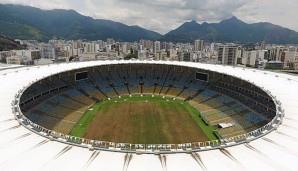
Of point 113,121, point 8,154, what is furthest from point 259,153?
point 113,121

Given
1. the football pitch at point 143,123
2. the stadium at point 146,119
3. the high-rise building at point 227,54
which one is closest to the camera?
the stadium at point 146,119

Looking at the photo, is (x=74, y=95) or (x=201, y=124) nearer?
(x=201, y=124)

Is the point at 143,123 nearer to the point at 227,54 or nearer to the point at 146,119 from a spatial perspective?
the point at 146,119

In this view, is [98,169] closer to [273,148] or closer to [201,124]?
[273,148]

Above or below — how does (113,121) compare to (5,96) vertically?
below

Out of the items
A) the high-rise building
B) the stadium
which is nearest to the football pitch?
the stadium

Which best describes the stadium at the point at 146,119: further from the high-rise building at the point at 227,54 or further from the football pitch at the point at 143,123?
the high-rise building at the point at 227,54

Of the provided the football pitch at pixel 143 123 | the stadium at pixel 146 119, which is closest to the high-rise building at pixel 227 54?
the stadium at pixel 146 119

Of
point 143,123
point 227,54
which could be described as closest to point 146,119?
point 143,123
